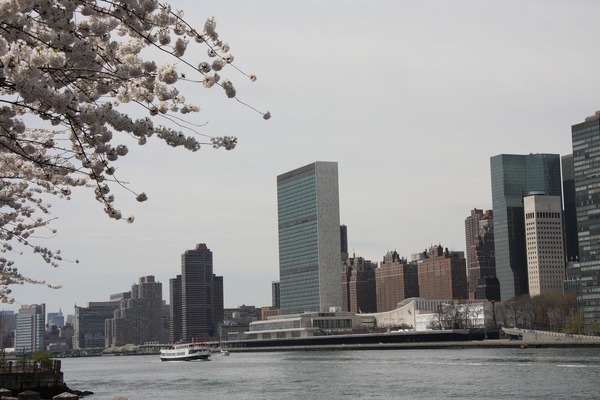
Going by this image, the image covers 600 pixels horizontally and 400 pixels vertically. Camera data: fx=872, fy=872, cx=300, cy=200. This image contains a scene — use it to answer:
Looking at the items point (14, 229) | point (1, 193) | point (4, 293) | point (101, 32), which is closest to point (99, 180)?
point (101, 32)

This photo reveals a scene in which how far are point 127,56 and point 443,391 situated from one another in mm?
62933

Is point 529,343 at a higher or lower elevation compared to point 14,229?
lower

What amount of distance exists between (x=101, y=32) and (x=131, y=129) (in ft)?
5.89

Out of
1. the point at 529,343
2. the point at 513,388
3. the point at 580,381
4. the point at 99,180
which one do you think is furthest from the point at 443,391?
the point at 529,343

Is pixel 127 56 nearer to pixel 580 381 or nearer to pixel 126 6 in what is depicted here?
pixel 126 6

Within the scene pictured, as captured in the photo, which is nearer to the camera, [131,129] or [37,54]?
[37,54]

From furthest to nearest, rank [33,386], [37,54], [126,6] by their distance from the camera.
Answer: [33,386], [126,6], [37,54]

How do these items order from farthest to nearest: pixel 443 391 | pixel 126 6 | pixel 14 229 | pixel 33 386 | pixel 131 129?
pixel 443 391 < pixel 33 386 < pixel 14 229 < pixel 131 129 < pixel 126 6

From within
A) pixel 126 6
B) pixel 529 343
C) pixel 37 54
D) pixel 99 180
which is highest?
pixel 126 6

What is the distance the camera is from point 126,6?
13477 mm

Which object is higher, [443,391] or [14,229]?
[14,229]

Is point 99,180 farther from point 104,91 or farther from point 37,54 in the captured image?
point 37,54

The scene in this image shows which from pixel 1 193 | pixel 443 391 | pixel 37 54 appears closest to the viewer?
pixel 37 54

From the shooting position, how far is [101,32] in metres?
13.3
